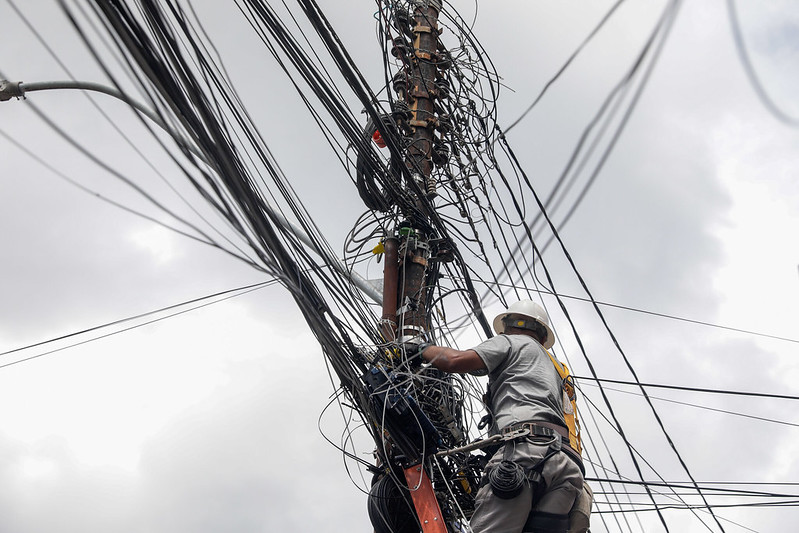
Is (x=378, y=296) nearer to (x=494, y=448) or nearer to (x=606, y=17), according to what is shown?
(x=494, y=448)

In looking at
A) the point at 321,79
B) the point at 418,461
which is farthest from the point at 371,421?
the point at 321,79

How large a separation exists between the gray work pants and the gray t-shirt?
0.69 feet

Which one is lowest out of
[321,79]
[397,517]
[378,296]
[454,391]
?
[397,517]

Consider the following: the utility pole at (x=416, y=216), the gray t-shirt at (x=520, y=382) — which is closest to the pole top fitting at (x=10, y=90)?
the utility pole at (x=416, y=216)

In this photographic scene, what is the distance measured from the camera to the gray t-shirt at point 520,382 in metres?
4.38

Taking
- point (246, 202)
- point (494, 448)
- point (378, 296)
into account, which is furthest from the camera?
point (378, 296)

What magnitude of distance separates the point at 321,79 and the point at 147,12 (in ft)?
7.25

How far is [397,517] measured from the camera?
4953 millimetres

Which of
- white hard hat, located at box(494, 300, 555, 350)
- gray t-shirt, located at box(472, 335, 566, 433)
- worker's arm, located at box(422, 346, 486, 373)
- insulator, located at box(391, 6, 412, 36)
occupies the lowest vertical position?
gray t-shirt, located at box(472, 335, 566, 433)

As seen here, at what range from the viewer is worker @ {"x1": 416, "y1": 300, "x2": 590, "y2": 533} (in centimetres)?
410

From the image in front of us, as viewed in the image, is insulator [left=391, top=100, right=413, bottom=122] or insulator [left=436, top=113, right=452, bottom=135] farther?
insulator [left=436, top=113, right=452, bottom=135]

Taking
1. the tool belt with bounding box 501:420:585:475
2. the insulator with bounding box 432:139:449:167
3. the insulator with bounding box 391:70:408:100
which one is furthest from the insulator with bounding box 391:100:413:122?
the tool belt with bounding box 501:420:585:475

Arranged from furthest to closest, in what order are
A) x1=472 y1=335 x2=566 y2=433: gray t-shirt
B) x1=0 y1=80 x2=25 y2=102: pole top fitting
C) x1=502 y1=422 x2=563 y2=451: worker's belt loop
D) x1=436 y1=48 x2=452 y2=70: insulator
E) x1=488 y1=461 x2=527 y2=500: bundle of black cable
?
x1=436 y1=48 x2=452 y2=70: insulator → x1=0 y1=80 x2=25 y2=102: pole top fitting → x1=472 y1=335 x2=566 y2=433: gray t-shirt → x1=502 y1=422 x2=563 y2=451: worker's belt loop → x1=488 y1=461 x2=527 y2=500: bundle of black cable

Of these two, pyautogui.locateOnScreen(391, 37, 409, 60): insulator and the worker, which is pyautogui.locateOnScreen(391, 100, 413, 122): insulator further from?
the worker
